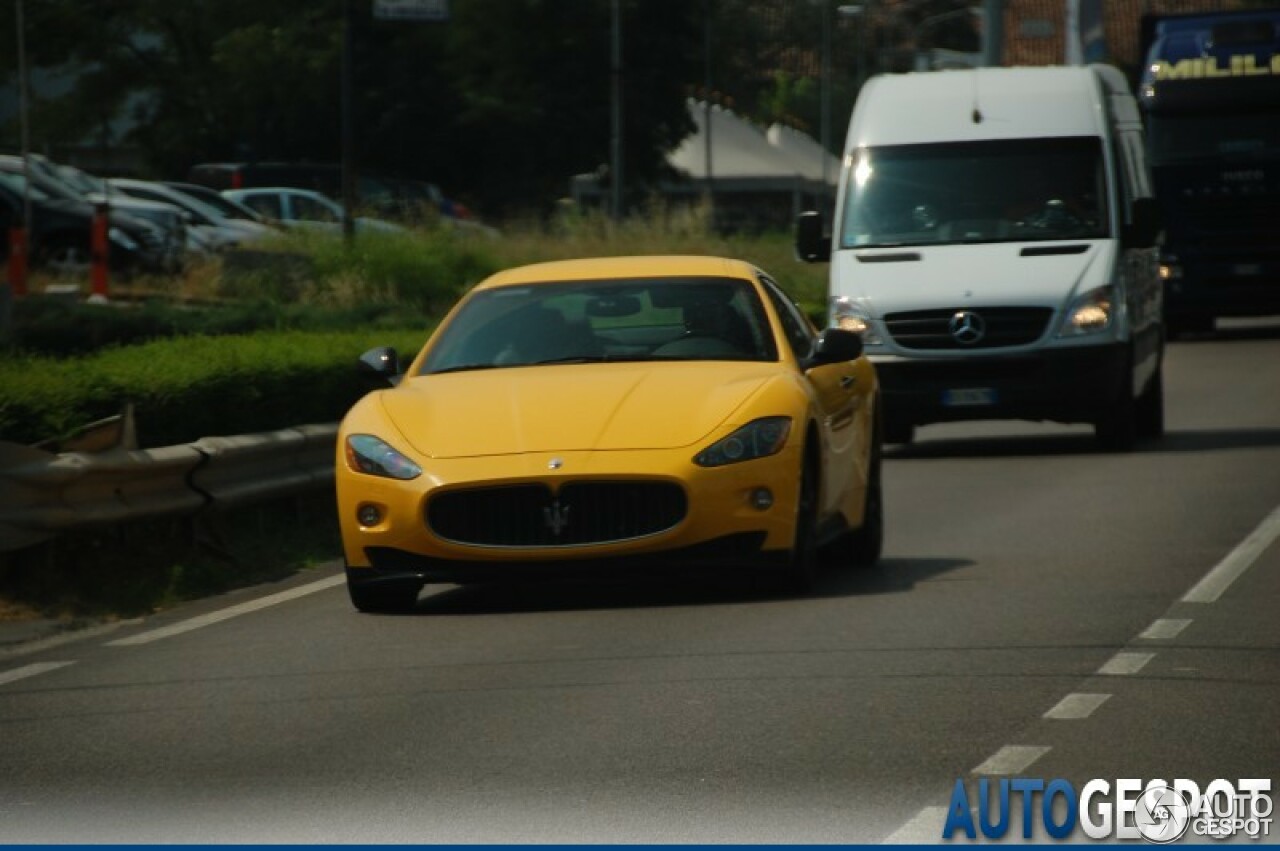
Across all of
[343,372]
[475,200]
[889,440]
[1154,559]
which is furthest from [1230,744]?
[475,200]

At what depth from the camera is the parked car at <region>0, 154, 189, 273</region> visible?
3662 cm

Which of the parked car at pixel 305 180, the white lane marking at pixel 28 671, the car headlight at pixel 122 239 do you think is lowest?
the parked car at pixel 305 180

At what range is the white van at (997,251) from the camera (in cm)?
1967

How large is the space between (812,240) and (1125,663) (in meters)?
11.1

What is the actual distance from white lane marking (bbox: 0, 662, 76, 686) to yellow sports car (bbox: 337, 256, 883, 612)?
146 cm

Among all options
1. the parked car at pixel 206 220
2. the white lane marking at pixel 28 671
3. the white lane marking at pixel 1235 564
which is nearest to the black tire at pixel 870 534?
the white lane marking at pixel 1235 564

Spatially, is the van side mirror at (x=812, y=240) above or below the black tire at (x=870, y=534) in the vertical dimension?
above

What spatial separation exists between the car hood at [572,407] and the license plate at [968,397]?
750cm

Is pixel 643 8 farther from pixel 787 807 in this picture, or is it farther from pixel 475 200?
pixel 787 807

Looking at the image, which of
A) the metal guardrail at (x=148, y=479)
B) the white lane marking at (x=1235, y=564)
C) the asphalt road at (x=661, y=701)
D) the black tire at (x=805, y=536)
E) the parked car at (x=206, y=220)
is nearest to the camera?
the asphalt road at (x=661, y=701)

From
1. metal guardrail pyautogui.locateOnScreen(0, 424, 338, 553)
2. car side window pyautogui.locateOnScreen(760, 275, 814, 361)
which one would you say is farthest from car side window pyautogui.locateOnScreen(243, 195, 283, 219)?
car side window pyautogui.locateOnScreen(760, 275, 814, 361)

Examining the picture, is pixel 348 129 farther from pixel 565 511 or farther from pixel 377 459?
pixel 565 511

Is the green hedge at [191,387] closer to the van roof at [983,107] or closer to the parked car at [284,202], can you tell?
the van roof at [983,107]

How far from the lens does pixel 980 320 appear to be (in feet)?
64.7
